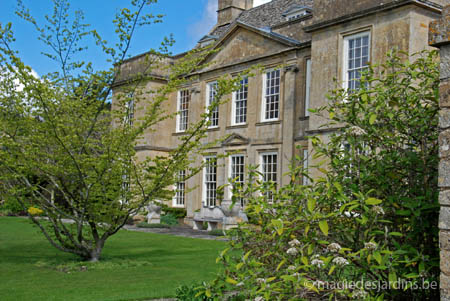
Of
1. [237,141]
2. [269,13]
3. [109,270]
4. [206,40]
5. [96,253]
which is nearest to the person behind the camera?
[109,270]

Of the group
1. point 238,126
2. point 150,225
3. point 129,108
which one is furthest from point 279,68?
point 150,225

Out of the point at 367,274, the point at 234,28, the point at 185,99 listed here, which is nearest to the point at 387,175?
the point at 367,274

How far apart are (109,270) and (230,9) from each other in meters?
20.9

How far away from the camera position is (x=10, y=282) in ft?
28.1

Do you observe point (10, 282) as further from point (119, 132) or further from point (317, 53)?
point (317, 53)

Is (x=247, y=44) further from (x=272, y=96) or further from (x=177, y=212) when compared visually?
(x=177, y=212)

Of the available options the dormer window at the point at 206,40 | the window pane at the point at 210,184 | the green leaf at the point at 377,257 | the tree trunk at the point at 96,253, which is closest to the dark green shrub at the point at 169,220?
the window pane at the point at 210,184

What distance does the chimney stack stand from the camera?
92.1 ft

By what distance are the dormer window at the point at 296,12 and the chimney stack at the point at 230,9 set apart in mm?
6059

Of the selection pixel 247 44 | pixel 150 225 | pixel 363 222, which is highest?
pixel 247 44

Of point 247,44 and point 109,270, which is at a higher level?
point 247,44

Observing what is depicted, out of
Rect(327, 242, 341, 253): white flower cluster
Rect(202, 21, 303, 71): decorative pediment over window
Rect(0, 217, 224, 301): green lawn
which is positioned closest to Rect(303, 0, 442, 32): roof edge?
Rect(202, 21, 303, 71): decorative pediment over window

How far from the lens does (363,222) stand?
3.80 m

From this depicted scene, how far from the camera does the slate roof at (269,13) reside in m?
23.6
